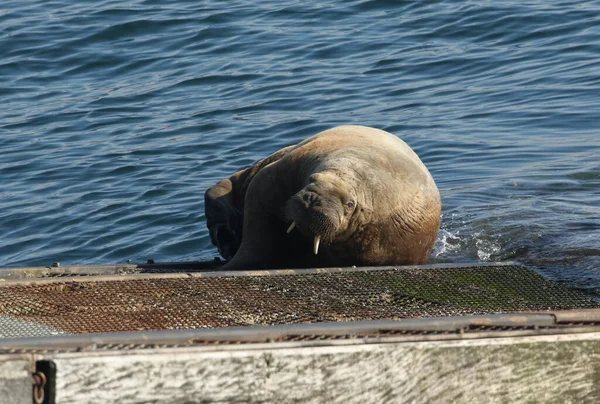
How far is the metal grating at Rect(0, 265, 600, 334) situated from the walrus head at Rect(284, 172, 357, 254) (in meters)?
0.42

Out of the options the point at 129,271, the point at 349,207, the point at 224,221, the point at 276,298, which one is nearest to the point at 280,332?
the point at 276,298

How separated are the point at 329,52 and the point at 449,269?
32.3 feet

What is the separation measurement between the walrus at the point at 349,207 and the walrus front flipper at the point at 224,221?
64cm

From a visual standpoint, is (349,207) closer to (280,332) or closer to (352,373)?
(280,332)

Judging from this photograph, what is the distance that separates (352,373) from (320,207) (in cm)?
251

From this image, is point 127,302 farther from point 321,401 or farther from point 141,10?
point 141,10

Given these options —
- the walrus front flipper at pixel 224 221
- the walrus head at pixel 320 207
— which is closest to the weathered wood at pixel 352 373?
the walrus head at pixel 320 207

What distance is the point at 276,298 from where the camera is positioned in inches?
198

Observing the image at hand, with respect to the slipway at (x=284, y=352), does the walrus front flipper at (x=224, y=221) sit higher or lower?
lower

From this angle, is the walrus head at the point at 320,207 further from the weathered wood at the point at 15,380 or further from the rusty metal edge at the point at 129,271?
the weathered wood at the point at 15,380

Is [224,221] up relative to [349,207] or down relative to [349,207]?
down

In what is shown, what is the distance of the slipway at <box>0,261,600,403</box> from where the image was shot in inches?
127

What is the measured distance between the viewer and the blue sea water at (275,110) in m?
9.25

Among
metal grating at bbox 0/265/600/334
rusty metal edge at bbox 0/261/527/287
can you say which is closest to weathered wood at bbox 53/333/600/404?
metal grating at bbox 0/265/600/334
